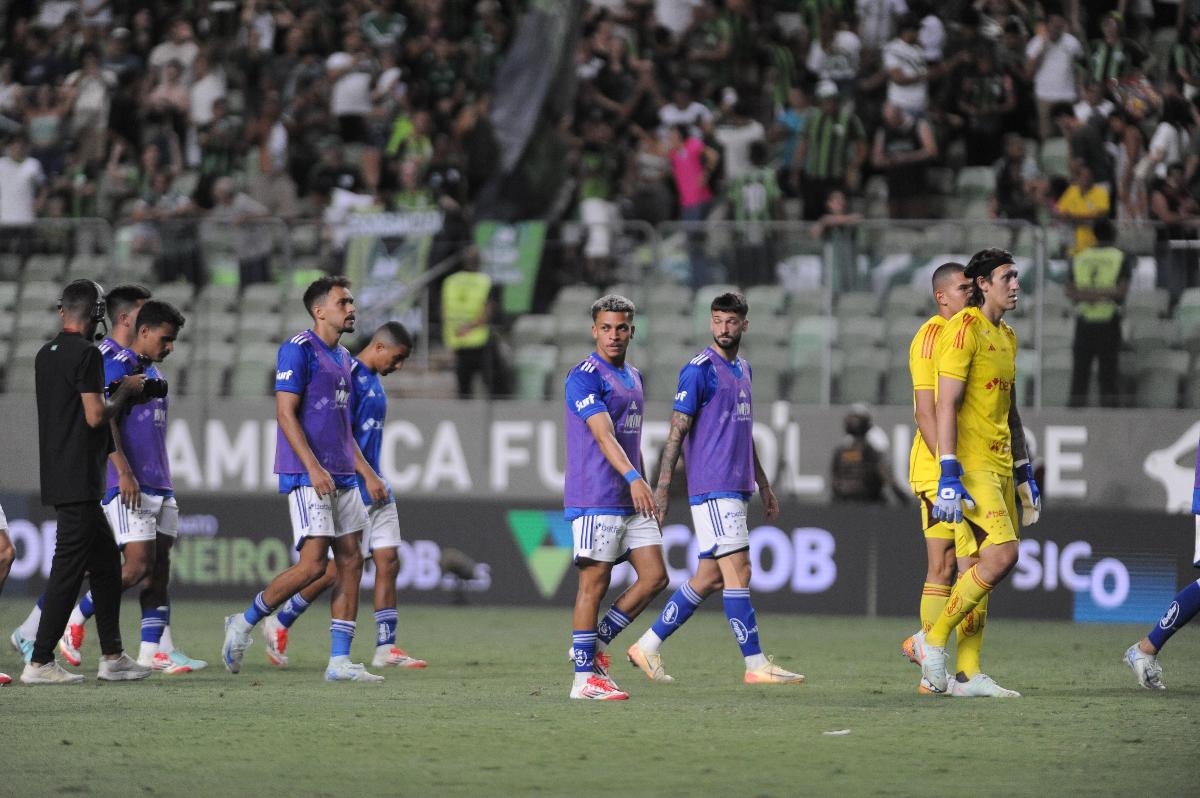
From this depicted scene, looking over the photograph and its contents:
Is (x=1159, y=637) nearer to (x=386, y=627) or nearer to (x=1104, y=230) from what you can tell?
(x=386, y=627)

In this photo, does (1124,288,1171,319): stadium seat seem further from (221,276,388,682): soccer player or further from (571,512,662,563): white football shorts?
(221,276,388,682): soccer player

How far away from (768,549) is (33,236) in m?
8.30

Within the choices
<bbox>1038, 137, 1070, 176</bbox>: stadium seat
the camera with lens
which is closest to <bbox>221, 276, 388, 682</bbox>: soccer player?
the camera with lens

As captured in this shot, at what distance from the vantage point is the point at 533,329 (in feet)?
60.6

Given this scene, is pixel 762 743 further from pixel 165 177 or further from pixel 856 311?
pixel 165 177

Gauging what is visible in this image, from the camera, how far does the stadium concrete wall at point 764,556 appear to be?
54.0ft

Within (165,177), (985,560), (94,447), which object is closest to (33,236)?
(165,177)

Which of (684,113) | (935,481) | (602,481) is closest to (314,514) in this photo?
(602,481)

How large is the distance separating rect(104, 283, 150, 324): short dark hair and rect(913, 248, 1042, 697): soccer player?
5.03m

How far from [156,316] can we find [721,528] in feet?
12.2

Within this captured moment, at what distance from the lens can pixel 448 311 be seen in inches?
728

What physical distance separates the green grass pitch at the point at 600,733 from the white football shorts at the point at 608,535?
31.7 inches

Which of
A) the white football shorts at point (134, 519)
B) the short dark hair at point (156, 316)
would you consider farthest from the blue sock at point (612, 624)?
the short dark hair at point (156, 316)

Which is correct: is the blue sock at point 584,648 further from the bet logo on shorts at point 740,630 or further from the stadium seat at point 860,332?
the stadium seat at point 860,332
